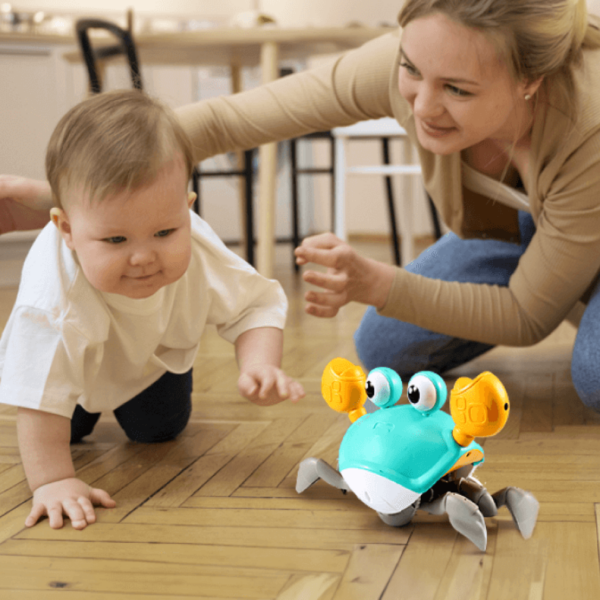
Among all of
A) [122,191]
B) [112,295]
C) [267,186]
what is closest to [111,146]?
[122,191]

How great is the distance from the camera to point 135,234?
2.31 feet

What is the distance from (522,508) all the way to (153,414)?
45 centimetres

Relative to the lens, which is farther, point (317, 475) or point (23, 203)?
point (23, 203)

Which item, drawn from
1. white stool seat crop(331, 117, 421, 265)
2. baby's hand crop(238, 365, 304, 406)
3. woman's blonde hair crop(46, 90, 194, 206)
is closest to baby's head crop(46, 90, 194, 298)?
woman's blonde hair crop(46, 90, 194, 206)

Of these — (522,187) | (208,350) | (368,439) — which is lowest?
(208,350)

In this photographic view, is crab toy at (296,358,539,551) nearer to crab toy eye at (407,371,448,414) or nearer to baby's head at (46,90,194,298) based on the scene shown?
crab toy eye at (407,371,448,414)

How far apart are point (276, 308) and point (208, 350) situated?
628 millimetres

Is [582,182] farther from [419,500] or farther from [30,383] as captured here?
[30,383]

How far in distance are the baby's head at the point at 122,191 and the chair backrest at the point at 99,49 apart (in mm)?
1322

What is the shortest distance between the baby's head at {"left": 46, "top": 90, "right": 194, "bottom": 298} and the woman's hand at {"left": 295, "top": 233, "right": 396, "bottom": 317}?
197 mm

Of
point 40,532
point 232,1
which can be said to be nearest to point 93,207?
point 40,532

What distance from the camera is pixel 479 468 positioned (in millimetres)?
831

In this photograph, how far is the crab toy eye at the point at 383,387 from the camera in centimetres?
69

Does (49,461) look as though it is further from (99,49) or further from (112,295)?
(99,49)
